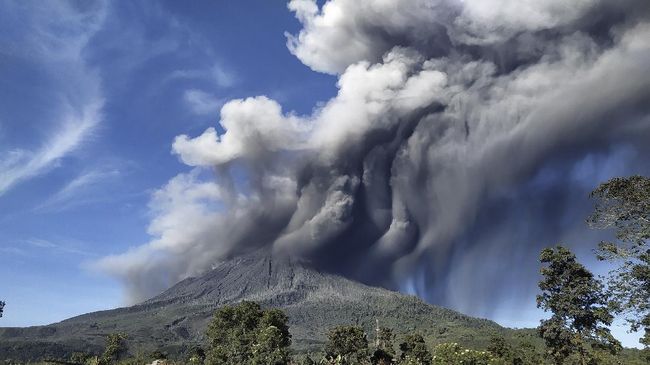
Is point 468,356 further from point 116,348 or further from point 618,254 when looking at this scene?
point 116,348

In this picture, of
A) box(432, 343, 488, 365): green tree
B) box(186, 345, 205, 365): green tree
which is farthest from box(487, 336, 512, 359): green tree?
box(432, 343, 488, 365): green tree

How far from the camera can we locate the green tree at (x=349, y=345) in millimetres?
106688

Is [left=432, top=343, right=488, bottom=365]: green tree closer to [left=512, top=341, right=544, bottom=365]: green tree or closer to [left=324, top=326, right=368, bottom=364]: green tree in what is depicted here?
[left=512, top=341, right=544, bottom=365]: green tree

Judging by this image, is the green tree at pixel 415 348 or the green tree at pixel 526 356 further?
the green tree at pixel 415 348

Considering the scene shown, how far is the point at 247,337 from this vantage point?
81.8 m

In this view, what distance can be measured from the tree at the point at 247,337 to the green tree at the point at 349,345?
14.1 meters

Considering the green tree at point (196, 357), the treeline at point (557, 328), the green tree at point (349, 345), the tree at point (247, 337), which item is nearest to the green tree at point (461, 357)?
the treeline at point (557, 328)

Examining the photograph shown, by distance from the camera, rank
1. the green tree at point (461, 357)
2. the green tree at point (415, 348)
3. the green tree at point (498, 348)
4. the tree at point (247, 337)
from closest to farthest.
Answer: the green tree at point (461, 357) < the tree at point (247, 337) < the green tree at point (498, 348) < the green tree at point (415, 348)

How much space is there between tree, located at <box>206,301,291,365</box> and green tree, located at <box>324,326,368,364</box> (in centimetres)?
1406

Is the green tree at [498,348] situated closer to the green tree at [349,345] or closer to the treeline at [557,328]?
the treeline at [557,328]

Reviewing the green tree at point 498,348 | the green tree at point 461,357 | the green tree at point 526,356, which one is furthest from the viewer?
the green tree at point 498,348

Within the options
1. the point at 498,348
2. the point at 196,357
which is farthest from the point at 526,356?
the point at 196,357

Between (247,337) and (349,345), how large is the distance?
111 ft

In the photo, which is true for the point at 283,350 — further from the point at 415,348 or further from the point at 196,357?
the point at 415,348
